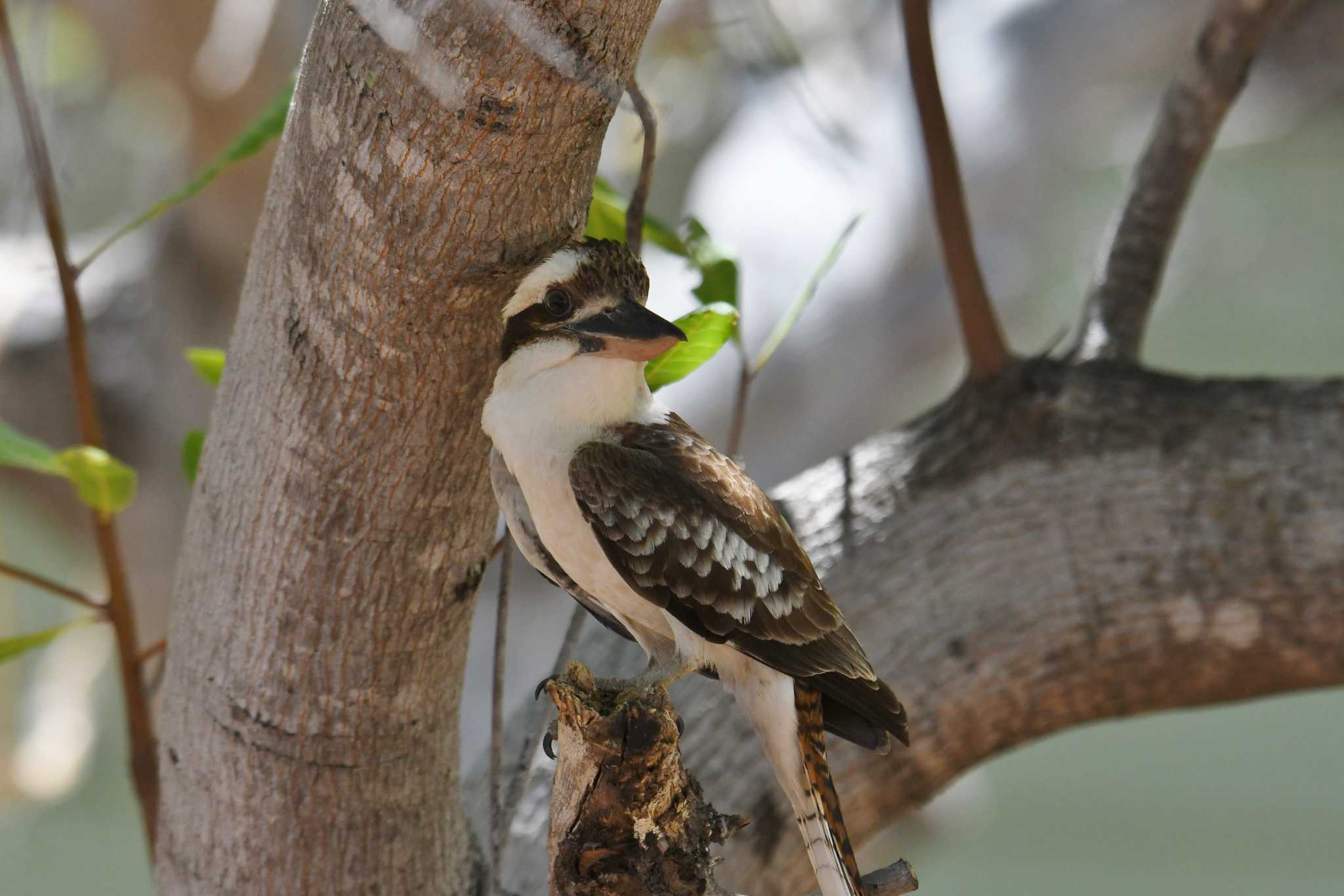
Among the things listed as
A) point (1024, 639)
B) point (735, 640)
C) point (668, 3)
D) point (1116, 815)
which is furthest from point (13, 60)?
point (1116, 815)

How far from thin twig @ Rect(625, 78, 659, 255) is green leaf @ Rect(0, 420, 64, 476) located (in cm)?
A: 56

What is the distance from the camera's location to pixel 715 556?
96cm

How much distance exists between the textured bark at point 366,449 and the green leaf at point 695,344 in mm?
200

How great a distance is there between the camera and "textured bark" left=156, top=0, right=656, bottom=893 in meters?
0.82

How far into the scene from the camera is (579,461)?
946 millimetres

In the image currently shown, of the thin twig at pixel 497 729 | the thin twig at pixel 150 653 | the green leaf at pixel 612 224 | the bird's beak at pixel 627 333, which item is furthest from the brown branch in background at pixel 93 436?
the bird's beak at pixel 627 333

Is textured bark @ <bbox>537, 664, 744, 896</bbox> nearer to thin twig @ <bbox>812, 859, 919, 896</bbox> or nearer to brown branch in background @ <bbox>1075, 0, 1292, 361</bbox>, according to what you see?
thin twig @ <bbox>812, 859, 919, 896</bbox>

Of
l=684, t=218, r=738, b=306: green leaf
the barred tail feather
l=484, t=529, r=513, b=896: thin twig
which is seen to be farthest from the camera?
l=684, t=218, r=738, b=306: green leaf

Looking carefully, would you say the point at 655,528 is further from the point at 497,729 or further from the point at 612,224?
the point at 612,224

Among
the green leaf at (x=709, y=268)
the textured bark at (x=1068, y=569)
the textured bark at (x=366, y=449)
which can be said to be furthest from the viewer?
the textured bark at (x=1068, y=569)

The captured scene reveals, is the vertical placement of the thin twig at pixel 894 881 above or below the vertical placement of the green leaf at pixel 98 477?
below

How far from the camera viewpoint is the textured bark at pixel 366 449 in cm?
82

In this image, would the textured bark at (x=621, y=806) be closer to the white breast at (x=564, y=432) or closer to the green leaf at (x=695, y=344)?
the white breast at (x=564, y=432)

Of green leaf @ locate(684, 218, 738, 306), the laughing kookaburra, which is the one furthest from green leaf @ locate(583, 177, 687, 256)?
the laughing kookaburra
